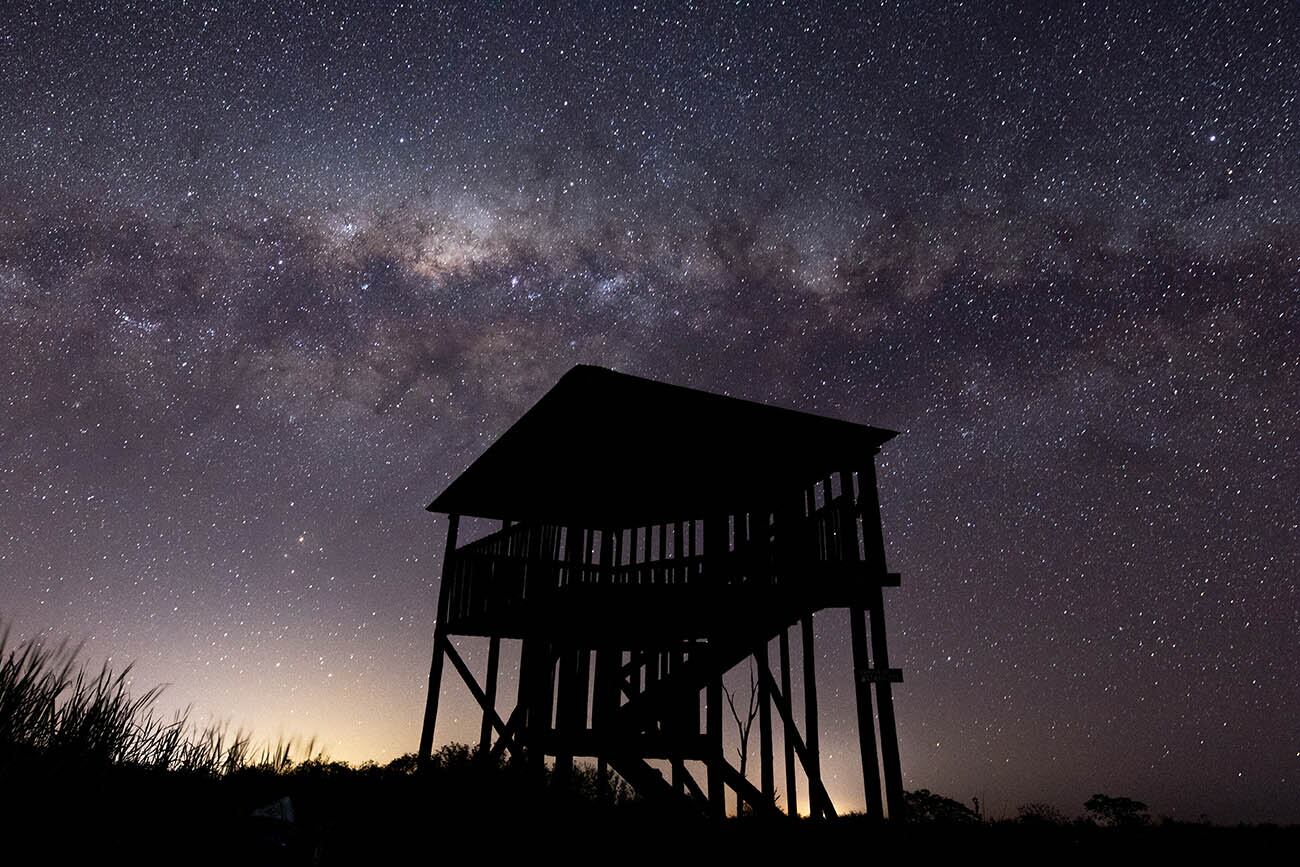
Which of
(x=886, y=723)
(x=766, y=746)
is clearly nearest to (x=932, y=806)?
(x=766, y=746)

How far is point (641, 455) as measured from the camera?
515 inches

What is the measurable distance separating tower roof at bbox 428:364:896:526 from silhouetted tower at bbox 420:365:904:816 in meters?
0.04

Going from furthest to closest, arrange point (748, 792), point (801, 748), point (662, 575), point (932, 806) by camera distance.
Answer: point (932, 806) < point (662, 575) < point (801, 748) < point (748, 792)

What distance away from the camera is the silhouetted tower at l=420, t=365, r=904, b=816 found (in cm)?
973

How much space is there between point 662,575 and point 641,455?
8.30ft

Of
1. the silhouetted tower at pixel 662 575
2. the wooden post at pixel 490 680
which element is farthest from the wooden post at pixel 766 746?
the wooden post at pixel 490 680

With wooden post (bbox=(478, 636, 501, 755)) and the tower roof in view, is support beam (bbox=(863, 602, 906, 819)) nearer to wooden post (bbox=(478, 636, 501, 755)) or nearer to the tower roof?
the tower roof

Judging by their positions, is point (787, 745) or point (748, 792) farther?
point (787, 745)

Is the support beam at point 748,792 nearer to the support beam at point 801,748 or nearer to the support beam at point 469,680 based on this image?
the support beam at point 801,748

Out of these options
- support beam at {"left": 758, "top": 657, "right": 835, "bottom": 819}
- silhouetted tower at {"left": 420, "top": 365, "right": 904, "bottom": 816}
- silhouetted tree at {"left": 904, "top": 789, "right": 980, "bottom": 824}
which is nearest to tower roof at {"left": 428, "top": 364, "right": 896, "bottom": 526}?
silhouetted tower at {"left": 420, "top": 365, "right": 904, "bottom": 816}

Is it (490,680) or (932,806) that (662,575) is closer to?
(490,680)

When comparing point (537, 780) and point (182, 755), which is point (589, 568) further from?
point (182, 755)

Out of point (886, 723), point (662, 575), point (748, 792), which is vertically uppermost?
point (662, 575)

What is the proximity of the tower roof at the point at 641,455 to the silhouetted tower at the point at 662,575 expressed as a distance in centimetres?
4
